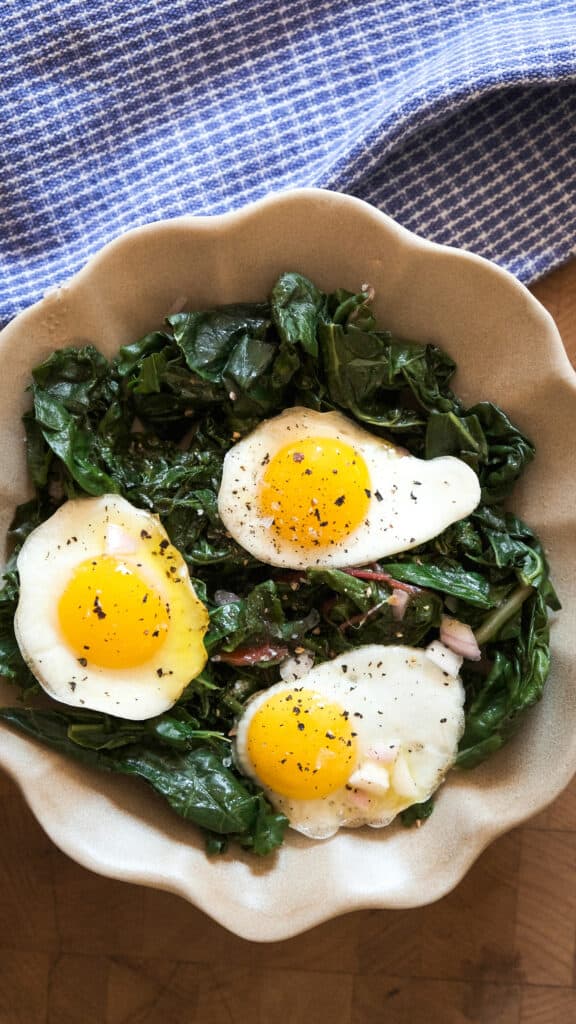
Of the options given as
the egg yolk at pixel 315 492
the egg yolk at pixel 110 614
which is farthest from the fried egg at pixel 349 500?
the egg yolk at pixel 110 614

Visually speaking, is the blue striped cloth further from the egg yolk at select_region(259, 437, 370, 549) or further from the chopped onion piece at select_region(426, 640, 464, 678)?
the chopped onion piece at select_region(426, 640, 464, 678)

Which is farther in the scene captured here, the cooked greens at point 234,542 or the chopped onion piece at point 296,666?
the chopped onion piece at point 296,666

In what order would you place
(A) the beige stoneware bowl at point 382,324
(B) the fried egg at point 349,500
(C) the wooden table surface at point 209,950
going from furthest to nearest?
(C) the wooden table surface at point 209,950 → (B) the fried egg at point 349,500 → (A) the beige stoneware bowl at point 382,324

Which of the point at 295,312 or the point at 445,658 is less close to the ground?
the point at 295,312

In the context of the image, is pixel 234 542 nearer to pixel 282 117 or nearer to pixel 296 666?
pixel 296 666

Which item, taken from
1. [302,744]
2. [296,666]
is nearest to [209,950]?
[302,744]

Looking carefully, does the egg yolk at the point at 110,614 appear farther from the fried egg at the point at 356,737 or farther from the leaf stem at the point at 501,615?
the leaf stem at the point at 501,615

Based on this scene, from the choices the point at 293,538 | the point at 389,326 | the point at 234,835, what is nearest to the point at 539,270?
the point at 389,326
